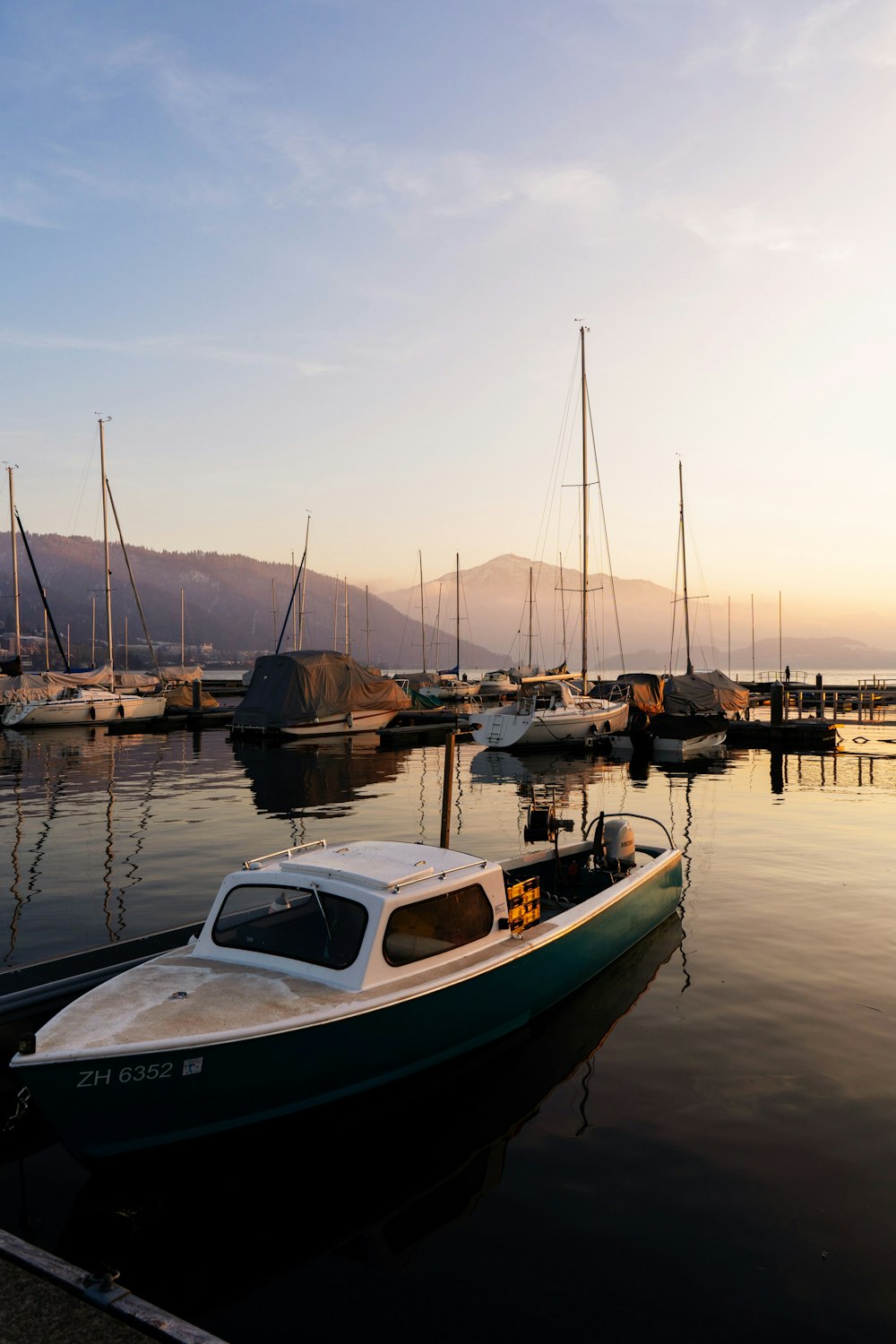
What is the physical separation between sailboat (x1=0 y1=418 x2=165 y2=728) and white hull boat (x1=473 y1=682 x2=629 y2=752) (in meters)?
25.6

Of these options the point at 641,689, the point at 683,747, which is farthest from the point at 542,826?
the point at 641,689

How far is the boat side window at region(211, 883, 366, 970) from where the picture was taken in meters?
8.88

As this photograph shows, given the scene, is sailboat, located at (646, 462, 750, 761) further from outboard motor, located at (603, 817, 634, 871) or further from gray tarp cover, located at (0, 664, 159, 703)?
gray tarp cover, located at (0, 664, 159, 703)

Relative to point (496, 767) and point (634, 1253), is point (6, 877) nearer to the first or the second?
point (634, 1253)

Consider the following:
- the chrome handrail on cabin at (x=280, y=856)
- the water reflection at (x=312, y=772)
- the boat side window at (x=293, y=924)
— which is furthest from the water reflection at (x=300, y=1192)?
the water reflection at (x=312, y=772)

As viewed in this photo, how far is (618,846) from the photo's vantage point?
14.6 metres

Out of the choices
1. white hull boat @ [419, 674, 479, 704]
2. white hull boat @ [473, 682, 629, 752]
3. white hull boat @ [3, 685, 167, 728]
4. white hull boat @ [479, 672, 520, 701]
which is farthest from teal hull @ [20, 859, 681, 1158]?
white hull boat @ [479, 672, 520, 701]

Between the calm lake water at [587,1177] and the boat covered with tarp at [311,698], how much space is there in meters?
32.8

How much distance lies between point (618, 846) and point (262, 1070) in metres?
8.30

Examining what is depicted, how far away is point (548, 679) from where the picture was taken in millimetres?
47562

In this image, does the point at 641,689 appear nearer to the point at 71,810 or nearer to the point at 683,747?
the point at 683,747

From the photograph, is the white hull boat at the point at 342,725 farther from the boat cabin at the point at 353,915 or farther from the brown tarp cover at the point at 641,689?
the boat cabin at the point at 353,915

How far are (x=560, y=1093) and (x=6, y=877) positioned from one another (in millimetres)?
13774

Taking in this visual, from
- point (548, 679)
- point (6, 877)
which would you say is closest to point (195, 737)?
point (548, 679)
